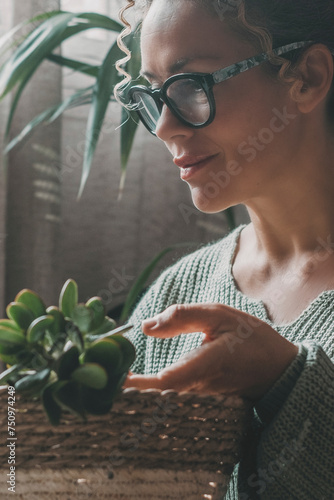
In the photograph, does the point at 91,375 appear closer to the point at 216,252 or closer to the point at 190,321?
the point at 190,321

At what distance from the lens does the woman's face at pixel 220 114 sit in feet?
2.65

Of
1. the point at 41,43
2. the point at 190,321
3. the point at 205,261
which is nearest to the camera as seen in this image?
the point at 190,321

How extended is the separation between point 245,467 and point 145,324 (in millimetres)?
218

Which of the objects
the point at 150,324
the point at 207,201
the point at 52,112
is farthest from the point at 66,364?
the point at 52,112

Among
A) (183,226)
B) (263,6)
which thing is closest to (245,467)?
(263,6)

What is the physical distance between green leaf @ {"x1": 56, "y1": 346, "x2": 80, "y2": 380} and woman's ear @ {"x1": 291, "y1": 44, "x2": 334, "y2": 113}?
516mm

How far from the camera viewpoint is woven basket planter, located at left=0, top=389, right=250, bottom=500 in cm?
52

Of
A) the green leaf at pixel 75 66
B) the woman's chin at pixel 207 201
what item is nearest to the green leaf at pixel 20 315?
the woman's chin at pixel 207 201

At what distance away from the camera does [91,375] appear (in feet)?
1.61

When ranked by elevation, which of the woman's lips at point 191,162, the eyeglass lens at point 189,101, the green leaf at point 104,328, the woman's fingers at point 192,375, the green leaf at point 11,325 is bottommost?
the woman's fingers at point 192,375

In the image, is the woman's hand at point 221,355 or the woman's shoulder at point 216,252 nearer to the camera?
the woman's hand at point 221,355

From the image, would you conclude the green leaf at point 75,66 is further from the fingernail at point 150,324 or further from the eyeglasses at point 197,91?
the fingernail at point 150,324

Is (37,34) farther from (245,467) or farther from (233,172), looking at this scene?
(245,467)

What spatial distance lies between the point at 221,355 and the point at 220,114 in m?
0.36
